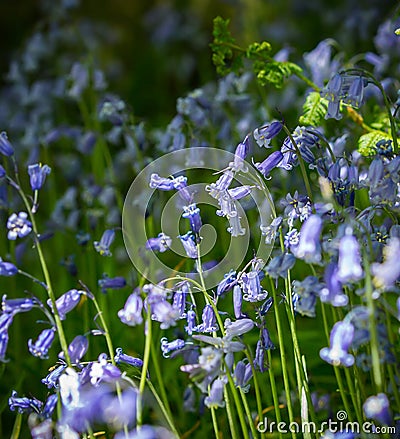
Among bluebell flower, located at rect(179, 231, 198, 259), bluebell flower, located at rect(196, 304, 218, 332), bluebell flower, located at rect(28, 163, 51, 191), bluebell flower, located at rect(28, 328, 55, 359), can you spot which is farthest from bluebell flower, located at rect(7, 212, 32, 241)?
bluebell flower, located at rect(196, 304, 218, 332)

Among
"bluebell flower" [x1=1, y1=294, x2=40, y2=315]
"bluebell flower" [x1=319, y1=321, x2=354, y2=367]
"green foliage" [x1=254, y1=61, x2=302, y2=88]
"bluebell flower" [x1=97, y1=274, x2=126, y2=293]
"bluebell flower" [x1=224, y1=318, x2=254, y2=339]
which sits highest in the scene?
"green foliage" [x1=254, y1=61, x2=302, y2=88]

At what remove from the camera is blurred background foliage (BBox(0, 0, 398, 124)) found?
6.37m

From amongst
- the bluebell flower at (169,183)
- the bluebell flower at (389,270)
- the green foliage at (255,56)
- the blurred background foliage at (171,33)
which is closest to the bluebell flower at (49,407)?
the bluebell flower at (169,183)

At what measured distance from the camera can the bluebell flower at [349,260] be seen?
61.3 inches

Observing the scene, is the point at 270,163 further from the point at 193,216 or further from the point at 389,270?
the point at 389,270

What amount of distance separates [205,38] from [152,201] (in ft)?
13.4

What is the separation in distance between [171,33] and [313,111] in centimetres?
419

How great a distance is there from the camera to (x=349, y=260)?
1565 millimetres

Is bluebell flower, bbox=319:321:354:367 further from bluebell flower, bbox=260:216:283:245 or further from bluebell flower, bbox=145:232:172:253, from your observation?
bluebell flower, bbox=145:232:172:253

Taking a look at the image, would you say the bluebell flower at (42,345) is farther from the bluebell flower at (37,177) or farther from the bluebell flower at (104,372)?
the bluebell flower at (37,177)

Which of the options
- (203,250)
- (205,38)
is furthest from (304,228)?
(205,38)

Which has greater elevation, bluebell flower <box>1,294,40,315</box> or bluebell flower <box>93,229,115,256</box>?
bluebell flower <box>93,229,115,256</box>

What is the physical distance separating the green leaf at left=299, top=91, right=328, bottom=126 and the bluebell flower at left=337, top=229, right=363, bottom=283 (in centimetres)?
81

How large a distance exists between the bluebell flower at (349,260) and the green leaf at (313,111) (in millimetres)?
806
